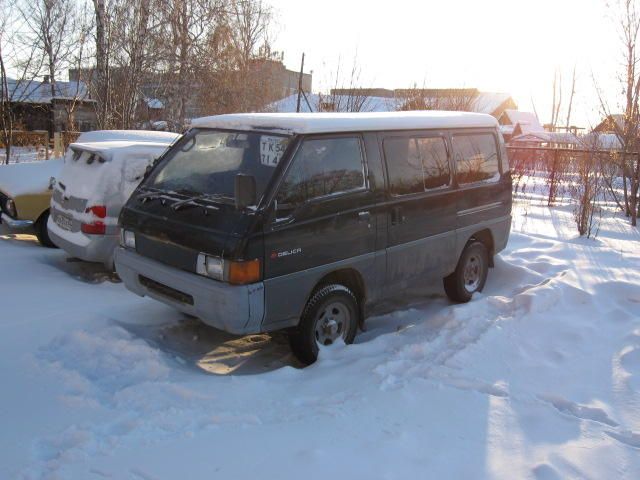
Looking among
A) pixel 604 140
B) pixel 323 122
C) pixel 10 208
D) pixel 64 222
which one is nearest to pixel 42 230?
pixel 10 208

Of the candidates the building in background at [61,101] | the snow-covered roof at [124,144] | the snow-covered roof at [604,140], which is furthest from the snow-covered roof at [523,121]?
the snow-covered roof at [124,144]

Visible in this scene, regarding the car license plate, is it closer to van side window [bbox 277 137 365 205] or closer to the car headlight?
the car headlight

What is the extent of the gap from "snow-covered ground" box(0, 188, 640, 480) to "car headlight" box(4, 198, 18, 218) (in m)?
2.11

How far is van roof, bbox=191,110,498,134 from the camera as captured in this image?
4.39 metres

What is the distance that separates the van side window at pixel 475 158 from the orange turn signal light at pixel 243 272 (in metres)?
2.77

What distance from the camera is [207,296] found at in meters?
4.05

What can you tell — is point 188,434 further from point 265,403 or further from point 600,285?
point 600,285

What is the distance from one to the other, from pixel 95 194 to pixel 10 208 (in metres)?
2.57

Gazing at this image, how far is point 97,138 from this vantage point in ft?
26.0

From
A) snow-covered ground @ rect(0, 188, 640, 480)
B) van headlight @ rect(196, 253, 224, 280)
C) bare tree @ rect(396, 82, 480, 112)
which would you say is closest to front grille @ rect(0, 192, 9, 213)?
snow-covered ground @ rect(0, 188, 640, 480)

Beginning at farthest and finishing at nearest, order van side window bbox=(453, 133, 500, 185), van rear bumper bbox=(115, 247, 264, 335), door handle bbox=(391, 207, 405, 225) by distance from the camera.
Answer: van side window bbox=(453, 133, 500, 185) → door handle bbox=(391, 207, 405, 225) → van rear bumper bbox=(115, 247, 264, 335)

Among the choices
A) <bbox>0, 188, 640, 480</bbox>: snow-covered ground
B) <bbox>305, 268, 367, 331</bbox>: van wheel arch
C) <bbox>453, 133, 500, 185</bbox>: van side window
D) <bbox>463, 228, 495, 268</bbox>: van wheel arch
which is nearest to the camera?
<bbox>0, 188, 640, 480</bbox>: snow-covered ground

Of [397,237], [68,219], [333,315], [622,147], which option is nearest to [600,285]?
[397,237]

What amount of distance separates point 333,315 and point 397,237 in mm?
964
